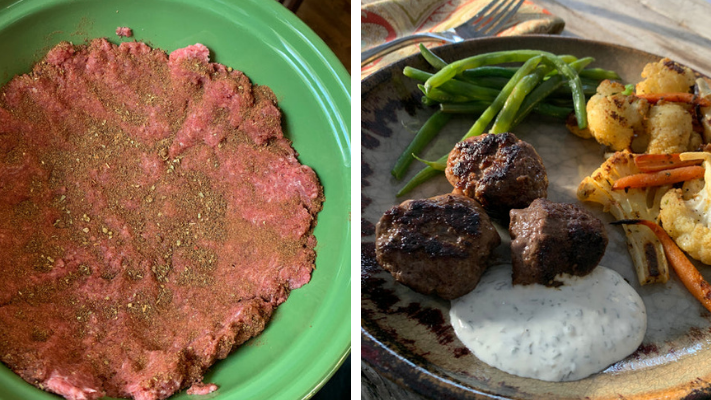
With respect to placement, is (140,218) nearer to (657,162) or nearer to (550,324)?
(550,324)

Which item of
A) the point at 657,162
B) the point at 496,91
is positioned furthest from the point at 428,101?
the point at 657,162

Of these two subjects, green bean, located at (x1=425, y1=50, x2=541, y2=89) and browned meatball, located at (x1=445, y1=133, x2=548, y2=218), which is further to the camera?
green bean, located at (x1=425, y1=50, x2=541, y2=89)

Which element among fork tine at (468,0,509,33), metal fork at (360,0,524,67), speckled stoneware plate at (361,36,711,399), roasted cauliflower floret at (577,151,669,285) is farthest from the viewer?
fork tine at (468,0,509,33)

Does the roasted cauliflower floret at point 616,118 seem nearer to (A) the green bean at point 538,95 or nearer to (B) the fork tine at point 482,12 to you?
(A) the green bean at point 538,95

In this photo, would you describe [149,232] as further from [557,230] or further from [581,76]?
[581,76]

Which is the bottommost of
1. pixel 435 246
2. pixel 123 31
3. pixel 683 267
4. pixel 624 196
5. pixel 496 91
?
pixel 683 267

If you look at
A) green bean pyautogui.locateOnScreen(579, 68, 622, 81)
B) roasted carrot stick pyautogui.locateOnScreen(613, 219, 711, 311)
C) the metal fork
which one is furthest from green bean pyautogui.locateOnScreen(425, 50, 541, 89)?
roasted carrot stick pyautogui.locateOnScreen(613, 219, 711, 311)

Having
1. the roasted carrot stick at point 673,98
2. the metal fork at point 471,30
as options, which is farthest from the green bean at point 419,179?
the roasted carrot stick at point 673,98

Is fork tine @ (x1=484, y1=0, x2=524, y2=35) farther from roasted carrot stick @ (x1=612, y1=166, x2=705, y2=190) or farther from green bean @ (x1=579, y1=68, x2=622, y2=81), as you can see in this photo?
roasted carrot stick @ (x1=612, y1=166, x2=705, y2=190)
